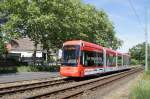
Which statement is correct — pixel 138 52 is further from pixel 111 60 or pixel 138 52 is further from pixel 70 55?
pixel 70 55

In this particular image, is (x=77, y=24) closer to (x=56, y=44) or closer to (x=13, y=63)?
(x=56, y=44)

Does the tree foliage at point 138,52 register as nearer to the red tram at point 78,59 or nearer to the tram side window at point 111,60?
the tram side window at point 111,60

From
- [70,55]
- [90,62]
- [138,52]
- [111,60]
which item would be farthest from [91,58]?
[138,52]

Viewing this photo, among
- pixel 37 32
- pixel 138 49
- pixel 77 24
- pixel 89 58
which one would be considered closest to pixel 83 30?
pixel 77 24

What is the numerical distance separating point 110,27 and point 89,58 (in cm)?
5529

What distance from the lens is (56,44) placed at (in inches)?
2096

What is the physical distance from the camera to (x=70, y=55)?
29016mm

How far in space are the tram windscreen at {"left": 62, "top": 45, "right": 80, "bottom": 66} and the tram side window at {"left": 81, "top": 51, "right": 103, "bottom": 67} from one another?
1.97ft

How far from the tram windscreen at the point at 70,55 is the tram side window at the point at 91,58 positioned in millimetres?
600

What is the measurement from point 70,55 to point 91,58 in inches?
109

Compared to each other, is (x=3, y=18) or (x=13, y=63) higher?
(x=3, y=18)

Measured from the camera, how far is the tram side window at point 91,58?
29172mm

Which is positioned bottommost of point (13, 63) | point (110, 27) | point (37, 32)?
point (13, 63)

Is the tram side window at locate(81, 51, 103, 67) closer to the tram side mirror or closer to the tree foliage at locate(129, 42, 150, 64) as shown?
the tram side mirror
